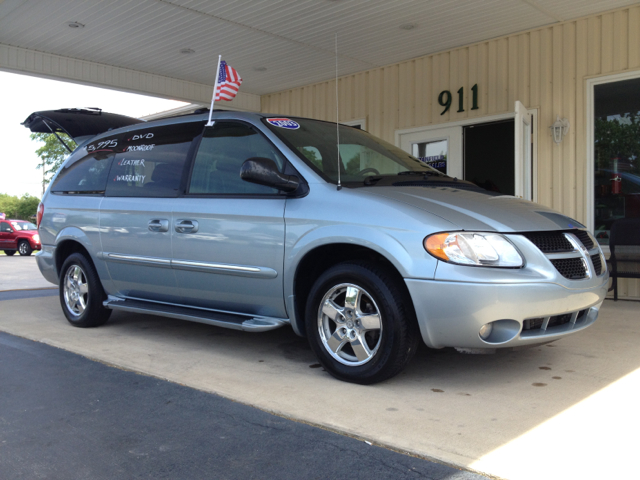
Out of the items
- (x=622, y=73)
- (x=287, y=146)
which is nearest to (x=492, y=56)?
(x=622, y=73)

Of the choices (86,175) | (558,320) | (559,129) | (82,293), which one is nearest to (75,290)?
(82,293)

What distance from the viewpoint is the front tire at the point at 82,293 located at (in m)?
5.37

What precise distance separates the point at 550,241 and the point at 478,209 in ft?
1.51

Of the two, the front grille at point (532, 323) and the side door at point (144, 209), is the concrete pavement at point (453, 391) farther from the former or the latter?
the side door at point (144, 209)

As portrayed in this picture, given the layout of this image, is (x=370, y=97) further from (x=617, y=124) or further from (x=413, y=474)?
(x=413, y=474)

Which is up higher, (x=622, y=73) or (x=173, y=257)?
(x=622, y=73)

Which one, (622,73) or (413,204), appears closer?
(413,204)

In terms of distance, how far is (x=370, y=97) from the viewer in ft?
32.3

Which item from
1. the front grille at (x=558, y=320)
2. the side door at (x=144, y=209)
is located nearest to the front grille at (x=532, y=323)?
the front grille at (x=558, y=320)

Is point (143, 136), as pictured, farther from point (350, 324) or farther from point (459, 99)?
point (459, 99)

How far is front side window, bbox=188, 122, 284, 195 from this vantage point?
4176mm

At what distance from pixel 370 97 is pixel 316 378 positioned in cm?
695

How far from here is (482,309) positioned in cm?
317

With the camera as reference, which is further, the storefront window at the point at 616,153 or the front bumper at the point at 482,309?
the storefront window at the point at 616,153
